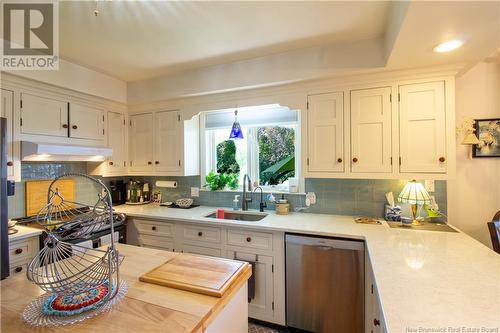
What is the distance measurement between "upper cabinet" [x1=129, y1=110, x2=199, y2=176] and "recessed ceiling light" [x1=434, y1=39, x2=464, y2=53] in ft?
7.70

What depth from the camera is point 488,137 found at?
6.97 ft

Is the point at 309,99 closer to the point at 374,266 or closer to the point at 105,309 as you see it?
the point at 374,266

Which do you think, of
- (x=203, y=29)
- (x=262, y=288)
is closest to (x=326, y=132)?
(x=203, y=29)

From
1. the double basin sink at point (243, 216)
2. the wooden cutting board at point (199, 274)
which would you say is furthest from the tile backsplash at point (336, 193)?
the wooden cutting board at point (199, 274)

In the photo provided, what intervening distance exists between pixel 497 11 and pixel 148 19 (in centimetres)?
202

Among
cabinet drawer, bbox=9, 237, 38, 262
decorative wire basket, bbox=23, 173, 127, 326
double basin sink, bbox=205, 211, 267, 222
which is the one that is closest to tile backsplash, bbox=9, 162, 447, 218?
double basin sink, bbox=205, 211, 267, 222

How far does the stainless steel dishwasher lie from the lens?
1816 millimetres

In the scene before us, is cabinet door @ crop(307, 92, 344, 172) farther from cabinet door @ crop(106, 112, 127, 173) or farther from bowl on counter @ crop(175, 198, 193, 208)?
cabinet door @ crop(106, 112, 127, 173)

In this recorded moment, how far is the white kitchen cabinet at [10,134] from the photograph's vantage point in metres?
1.99

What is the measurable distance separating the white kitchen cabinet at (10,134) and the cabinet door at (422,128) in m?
3.20

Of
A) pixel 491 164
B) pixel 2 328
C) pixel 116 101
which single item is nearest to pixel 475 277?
pixel 491 164

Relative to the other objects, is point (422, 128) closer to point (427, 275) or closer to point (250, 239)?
point (427, 275)

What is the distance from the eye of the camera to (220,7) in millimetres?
1581

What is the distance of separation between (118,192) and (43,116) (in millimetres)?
1268
